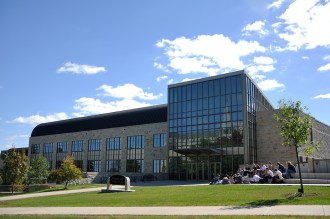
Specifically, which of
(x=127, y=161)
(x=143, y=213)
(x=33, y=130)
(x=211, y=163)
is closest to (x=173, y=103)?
(x=211, y=163)

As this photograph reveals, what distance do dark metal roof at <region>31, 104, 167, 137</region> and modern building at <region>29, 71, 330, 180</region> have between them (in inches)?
7.6

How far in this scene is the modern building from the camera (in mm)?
39625

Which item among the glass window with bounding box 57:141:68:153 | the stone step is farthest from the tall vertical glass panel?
the glass window with bounding box 57:141:68:153

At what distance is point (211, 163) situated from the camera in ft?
135

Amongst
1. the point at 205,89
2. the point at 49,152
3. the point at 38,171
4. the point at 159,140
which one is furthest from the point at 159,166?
the point at 49,152

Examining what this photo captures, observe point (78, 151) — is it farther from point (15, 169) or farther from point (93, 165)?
point (15, 169)

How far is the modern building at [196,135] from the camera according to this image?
39625 mm

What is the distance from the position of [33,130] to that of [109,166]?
26.2 meters

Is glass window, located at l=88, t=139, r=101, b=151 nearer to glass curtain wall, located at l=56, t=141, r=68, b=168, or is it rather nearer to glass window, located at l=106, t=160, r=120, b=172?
glass window, located at l=106, t=160, r=120, b=172

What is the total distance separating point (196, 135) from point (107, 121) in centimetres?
2121

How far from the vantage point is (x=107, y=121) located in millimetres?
59000

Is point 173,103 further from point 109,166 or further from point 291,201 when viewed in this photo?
point 291,201

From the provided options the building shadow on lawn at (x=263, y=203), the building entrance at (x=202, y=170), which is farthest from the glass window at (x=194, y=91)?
the building shadow on lawn at (x=263, y=203)

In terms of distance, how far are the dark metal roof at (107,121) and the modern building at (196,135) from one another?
0.64 ft
